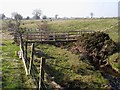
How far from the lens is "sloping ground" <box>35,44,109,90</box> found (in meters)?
24.2

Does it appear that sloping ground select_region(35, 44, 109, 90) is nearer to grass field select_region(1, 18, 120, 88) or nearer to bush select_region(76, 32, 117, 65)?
grass field select_region(1, 18, 120, 88)

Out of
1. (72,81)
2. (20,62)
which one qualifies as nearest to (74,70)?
(72,81)

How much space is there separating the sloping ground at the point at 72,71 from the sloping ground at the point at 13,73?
289 centimetres

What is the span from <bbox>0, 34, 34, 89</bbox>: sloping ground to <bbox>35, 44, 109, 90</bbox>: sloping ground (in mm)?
2892

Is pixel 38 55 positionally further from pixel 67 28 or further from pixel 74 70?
pixel 67 28

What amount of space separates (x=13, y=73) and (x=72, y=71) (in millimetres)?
6241

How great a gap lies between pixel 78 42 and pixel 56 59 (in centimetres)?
803

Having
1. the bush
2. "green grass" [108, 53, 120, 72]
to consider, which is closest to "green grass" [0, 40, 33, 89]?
the bush

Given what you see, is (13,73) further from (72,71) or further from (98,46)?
(98,46)

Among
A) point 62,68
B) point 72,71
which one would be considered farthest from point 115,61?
point 62,68

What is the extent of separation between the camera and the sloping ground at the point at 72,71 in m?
24.2

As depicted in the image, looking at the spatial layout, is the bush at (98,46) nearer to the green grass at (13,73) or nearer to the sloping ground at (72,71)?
the sloping ground at (72,71)

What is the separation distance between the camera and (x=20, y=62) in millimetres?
27078

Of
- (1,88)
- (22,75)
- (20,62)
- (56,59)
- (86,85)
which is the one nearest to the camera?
(1,88)
